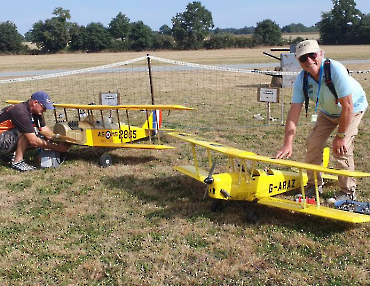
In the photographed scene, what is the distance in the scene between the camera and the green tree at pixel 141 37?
72.8 metres

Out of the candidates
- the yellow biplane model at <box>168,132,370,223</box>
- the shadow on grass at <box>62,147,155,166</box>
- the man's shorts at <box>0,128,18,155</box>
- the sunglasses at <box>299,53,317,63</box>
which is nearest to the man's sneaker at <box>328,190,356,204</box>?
the yellow biplane model at <box>168,132,370,223</box>

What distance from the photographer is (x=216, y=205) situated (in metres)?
5.72

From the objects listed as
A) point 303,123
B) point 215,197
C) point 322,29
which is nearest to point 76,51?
point 322,29

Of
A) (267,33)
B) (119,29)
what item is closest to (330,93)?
(267,33)

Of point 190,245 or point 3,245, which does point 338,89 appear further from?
point 3,245

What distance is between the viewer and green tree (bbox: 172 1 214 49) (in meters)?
77.6

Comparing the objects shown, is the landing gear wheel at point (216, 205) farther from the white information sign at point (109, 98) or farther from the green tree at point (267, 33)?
the green tree at point (267, 33)

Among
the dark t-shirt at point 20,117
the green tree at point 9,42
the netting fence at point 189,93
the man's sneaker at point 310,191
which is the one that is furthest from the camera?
the green tree at point 9,42

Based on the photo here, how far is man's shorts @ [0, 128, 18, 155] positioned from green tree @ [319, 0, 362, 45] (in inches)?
3098

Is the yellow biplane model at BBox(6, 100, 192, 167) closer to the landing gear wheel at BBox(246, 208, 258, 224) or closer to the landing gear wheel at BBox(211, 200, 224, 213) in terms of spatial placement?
the landing gear wheel at BBox(211, 200, 224, 213)

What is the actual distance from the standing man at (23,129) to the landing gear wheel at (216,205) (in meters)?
4.00

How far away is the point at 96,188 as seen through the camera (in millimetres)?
6910

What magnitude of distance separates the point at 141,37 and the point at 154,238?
74422mm

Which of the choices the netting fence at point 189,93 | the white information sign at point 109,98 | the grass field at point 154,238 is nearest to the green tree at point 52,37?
the netting fence at point 189,93
